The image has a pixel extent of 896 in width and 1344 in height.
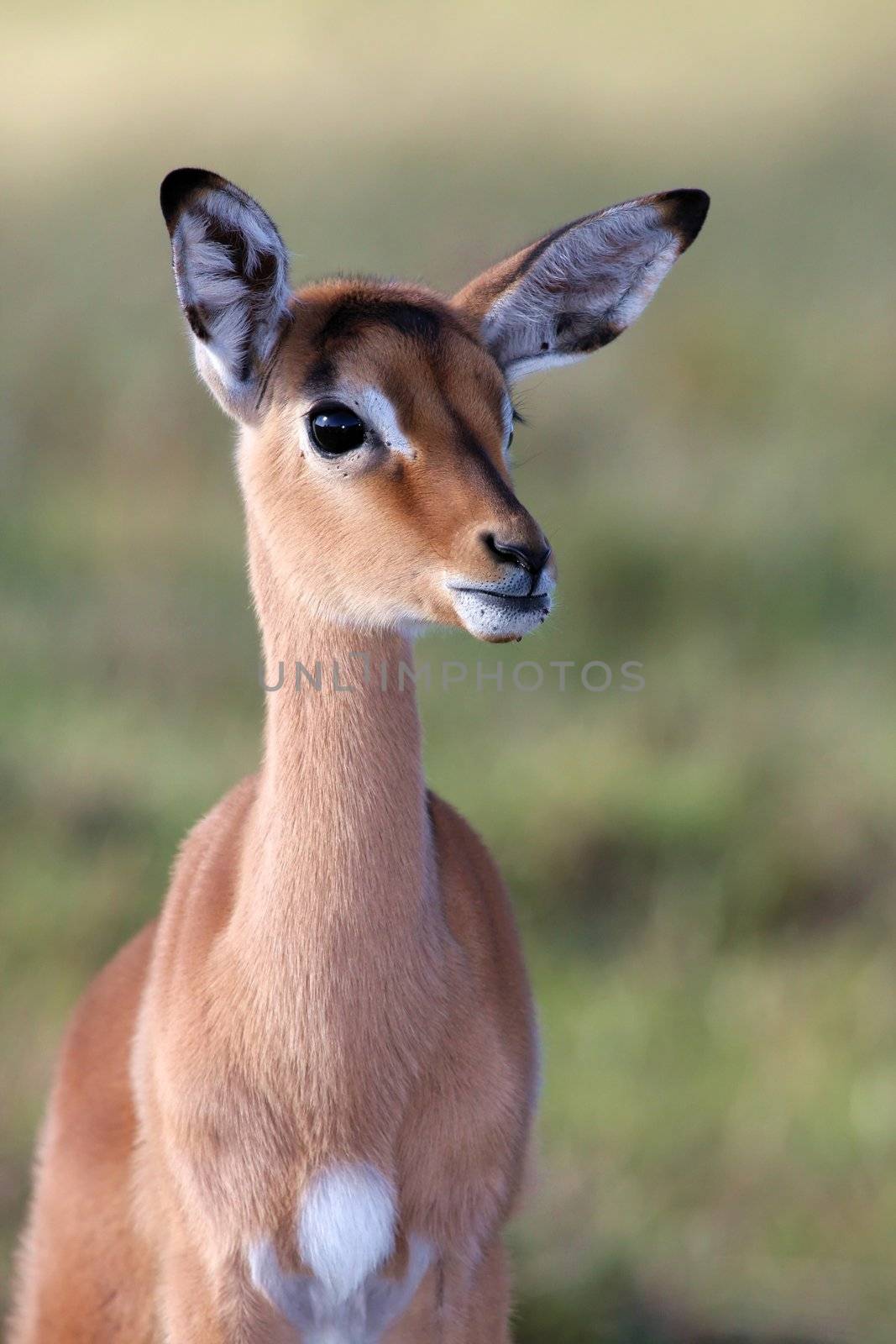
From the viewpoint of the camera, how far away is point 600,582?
8.02m

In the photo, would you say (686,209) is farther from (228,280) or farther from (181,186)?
(181,186)

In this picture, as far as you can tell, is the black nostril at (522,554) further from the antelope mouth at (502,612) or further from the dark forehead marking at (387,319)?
the dark forehead marking at (387,319)

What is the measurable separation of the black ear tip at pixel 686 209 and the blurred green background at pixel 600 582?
77 centimetres

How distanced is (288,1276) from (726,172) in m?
10.1

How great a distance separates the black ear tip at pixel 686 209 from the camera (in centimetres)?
331

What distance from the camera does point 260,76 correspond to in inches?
485

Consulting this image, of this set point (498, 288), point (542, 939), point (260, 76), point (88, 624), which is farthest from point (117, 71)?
point (498, 288)

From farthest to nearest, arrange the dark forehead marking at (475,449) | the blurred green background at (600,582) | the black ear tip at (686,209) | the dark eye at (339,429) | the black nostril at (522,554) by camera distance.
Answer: the blurred green background at (600,582) → the black ear tip at (686,209) → the dark eye at (339,429) → the dark forehead marking at (475,449) → the black nostril at (522,554)

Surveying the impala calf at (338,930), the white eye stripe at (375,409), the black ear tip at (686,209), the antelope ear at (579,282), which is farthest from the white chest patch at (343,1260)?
the black ear tip at (686,209)

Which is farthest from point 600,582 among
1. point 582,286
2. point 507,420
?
point 507,420

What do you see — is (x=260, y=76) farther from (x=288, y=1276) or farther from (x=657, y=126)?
(x=288, y=1276)

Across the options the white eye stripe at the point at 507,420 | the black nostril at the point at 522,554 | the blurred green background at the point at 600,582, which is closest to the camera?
the black nostril at the point at 522,554

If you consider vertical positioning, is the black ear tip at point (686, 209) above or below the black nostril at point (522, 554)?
above

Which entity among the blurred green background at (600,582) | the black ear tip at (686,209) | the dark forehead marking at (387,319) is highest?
the black ear tip at (686,209)
